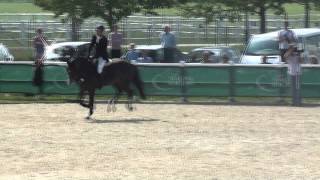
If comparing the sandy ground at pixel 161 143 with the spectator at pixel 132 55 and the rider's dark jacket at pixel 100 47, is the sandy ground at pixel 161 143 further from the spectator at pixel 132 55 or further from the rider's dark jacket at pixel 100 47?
the spectator at pixel 132 55

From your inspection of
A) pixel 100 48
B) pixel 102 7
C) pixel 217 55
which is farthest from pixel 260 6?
pixel 100 48

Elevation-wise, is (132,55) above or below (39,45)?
below

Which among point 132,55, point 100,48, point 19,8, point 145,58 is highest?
point 100,48

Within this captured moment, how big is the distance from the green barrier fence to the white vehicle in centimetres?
276

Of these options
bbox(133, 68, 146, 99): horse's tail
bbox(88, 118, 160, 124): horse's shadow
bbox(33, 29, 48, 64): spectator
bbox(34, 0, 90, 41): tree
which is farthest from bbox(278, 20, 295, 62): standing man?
bbox(34, 0, 90, 41): tree

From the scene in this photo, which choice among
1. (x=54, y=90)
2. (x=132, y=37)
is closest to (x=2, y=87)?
(x=54, y=90)

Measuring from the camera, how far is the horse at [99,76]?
22.6m

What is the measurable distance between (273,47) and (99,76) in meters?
8.67

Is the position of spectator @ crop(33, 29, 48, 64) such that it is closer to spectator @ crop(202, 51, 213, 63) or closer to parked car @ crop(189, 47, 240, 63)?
parked car @ crop(189, 47, 240, 63)

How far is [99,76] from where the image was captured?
75.2 ft

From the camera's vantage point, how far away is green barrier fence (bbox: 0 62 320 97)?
2603 centimetres

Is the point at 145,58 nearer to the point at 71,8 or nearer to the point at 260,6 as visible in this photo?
the point at 71,8

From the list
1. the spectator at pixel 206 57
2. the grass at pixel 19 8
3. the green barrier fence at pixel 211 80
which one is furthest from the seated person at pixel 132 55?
the grass at pixel 19 8

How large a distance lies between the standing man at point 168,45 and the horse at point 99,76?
24.6 ft
